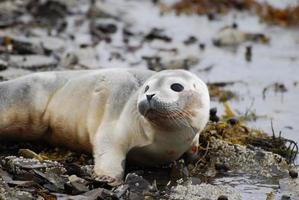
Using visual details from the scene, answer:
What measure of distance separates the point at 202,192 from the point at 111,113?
0.96 metres

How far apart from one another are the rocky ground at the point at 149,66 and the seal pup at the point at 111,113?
0.16m

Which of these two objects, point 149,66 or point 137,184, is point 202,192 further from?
point 149,66

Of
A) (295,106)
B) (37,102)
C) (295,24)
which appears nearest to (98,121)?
(37,102)

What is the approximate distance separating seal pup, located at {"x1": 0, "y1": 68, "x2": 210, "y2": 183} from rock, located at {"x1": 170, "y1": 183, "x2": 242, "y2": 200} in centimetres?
30

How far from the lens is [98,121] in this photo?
21.9ft

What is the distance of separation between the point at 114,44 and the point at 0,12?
236 centimetres

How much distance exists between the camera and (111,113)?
6.57m

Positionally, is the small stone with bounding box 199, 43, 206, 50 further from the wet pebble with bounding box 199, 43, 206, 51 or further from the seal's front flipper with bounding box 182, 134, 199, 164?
→ the seal's front flipper with bounding box 182, 134, 199, 164

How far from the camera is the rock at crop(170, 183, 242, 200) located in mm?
6125

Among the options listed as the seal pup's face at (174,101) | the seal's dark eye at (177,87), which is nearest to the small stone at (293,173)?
the seal pup's face at (174,101)

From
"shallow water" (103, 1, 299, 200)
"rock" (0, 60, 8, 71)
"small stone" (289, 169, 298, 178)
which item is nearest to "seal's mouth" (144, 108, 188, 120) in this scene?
"shallow water" (103, 1, 299, 200)

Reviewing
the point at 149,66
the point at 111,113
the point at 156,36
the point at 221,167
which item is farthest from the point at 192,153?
the point at 156,36

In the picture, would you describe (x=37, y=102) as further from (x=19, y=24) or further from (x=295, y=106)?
(x=19, y=24)

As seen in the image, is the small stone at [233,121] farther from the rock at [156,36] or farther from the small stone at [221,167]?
the rock at [156,36]
